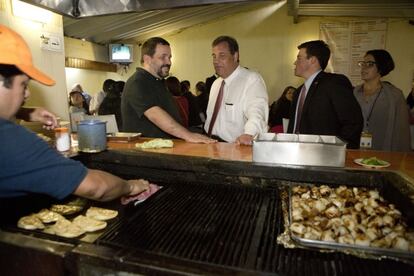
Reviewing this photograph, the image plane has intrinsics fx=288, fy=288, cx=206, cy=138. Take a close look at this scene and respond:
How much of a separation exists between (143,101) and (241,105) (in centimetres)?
101

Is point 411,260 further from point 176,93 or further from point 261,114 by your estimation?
point 176,93

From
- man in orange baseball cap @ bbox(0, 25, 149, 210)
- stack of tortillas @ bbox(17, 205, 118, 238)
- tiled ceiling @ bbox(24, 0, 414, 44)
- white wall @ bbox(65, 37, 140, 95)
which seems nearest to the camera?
man in orange baseball cap @ bbox(0, 25, 149, 210)

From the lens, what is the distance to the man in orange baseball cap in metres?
0.99

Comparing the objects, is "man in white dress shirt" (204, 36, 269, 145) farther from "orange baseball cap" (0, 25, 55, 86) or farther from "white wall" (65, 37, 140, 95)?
"white wall" (65, 37, 140, 95)

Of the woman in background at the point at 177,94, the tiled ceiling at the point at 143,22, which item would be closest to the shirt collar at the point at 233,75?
the woman in background at the point at 177,94

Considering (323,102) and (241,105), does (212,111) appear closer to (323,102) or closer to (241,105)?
(241,105)

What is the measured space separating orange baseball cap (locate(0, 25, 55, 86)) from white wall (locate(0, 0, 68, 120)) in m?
2.13

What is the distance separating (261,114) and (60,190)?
6.74 feet

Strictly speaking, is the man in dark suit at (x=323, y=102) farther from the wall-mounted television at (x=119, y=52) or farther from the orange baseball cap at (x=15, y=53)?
the wall-mounted television at (x=119, y=52)

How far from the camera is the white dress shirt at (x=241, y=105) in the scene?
9.25 feet

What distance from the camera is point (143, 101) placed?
8.24 feet

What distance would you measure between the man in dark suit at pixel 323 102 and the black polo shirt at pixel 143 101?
1.27 meters

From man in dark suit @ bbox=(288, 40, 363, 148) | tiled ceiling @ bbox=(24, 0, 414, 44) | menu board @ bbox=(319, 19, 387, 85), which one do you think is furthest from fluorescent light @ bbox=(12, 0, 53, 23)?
menu board @ bbox=(319, 19, 387, 85)

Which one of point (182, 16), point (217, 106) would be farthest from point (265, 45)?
point (217, 106)
